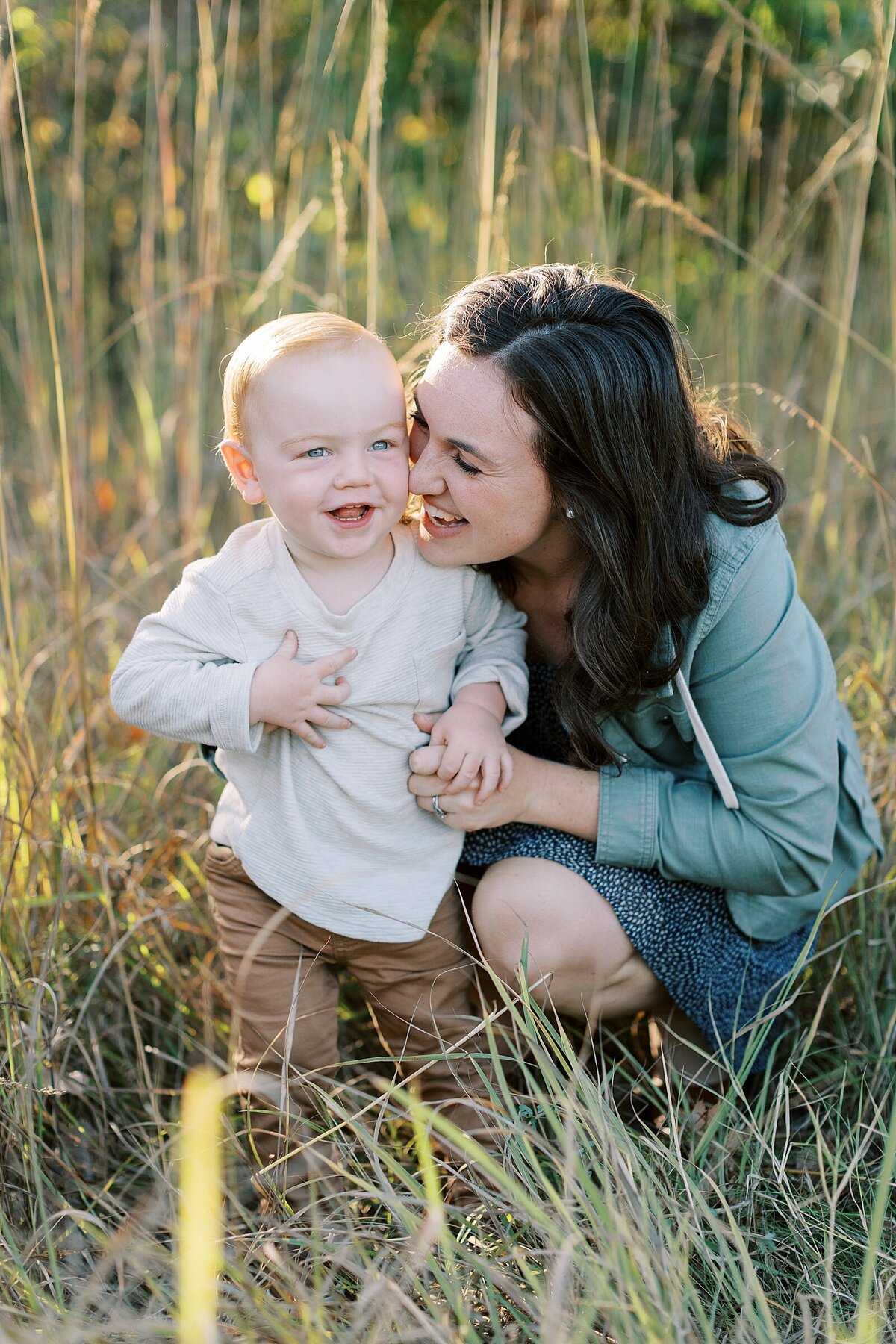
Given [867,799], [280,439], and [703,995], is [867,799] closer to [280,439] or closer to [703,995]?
[703,995]

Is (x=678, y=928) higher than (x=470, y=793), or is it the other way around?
(x=470, y=793)

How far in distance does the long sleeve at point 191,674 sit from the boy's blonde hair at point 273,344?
191 millimetres

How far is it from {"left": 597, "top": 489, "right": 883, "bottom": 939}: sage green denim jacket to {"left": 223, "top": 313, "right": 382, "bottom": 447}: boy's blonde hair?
1.70ft

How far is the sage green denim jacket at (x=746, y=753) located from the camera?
1.48 metres

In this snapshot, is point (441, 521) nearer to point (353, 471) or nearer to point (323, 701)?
point (353, 471)

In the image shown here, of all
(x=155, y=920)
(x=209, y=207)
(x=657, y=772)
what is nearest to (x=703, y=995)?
(x=657, y=772)

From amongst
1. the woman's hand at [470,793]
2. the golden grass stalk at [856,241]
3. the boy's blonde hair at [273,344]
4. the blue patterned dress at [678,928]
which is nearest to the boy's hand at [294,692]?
the woman's hand at [470,793]

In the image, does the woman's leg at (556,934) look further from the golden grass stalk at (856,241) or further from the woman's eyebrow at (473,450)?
the golden grass stalk at (856,241)

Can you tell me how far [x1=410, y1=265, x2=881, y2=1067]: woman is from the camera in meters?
1.38

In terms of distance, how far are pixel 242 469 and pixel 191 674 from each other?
25cm

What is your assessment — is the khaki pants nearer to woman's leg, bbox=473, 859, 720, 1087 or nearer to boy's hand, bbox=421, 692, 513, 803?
woman's leg, bbox=473, 859, 720, 1087

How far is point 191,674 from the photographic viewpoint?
52.7 inches

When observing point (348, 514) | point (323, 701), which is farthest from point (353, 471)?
point (323, 701)

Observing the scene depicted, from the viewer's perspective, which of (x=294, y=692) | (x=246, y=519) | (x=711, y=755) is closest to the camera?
(x=294, y=692)
